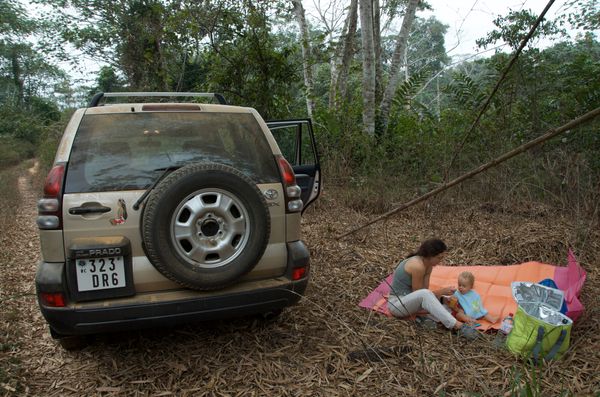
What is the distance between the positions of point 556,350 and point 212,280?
2.12 m

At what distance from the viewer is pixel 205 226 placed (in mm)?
2543

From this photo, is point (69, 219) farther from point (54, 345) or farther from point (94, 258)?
point (54, 345)

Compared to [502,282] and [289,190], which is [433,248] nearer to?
[502,282]

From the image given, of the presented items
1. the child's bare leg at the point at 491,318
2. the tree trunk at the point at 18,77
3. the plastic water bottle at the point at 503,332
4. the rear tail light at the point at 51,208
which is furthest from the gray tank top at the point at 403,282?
the tree trunk at the point at 18,77

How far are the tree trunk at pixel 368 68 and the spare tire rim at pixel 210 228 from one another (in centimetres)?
630

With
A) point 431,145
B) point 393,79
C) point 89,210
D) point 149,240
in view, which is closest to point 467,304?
point 149,240

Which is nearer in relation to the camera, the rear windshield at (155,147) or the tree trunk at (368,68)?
the rear windshield at (155,147)

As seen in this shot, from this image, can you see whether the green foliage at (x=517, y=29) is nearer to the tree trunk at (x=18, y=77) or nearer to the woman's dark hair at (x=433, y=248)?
the woman's dark hair at (x=433, y=248)

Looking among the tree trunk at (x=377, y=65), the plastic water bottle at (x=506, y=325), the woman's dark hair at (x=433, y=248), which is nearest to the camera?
the plastic water bottle at (x=506, y=325)

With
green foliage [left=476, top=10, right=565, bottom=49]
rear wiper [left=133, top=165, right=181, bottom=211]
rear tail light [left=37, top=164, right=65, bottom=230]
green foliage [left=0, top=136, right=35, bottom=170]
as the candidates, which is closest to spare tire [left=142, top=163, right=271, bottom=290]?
rear wiper [left=133, top=165, right=181, bottom=211]

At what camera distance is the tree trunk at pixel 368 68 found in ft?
26.5

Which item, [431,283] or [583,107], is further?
[583,107]

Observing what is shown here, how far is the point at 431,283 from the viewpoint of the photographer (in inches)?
169

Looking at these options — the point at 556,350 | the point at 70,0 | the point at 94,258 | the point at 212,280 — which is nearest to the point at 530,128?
the point at 556,350
